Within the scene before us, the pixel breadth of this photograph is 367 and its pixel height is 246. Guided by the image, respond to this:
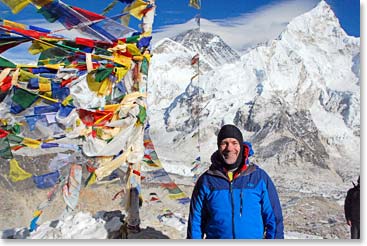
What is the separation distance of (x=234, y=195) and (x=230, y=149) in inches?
6.2

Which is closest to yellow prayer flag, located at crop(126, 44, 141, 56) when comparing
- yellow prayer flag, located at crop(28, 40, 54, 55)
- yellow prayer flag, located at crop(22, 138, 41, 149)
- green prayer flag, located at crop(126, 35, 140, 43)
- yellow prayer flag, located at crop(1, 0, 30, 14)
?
green prayer flag, located at crop(126, 35, 140, 43)

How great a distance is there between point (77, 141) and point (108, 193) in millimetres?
2543

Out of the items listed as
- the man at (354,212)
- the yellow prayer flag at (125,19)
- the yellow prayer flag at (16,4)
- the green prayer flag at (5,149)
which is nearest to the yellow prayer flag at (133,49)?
the yellow prayer flag at (125,19)

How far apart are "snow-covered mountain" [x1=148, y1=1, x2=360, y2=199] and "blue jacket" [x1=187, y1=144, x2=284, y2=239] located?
2.87 m

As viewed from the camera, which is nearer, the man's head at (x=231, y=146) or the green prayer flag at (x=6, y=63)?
the man's head at (x=231, y=146)

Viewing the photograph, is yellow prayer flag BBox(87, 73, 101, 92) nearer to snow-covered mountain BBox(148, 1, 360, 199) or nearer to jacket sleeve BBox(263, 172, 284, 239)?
jacket sleeve BBox(263, 172, 284, 239)

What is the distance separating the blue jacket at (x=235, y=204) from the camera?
155cm

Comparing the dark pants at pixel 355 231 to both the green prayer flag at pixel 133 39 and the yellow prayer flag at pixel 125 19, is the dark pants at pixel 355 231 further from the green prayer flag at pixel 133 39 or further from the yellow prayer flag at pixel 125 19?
the yellow prayer flag at pixel 125 19

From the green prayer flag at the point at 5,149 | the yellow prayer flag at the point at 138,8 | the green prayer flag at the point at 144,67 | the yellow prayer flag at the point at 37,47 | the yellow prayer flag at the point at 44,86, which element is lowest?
the green prayer flag at the point at 5,149

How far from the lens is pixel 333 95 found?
2231 centimetres

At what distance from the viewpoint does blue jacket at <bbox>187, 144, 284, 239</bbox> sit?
5.08 ft

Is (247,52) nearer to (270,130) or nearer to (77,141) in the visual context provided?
(270,130)

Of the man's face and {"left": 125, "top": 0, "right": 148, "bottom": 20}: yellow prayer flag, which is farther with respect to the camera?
{"left": 125, "top": 0, "right": 148, "bottom": 20}: yellow prayer flag

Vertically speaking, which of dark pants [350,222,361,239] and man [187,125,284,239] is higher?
man [187,125,284,239]
